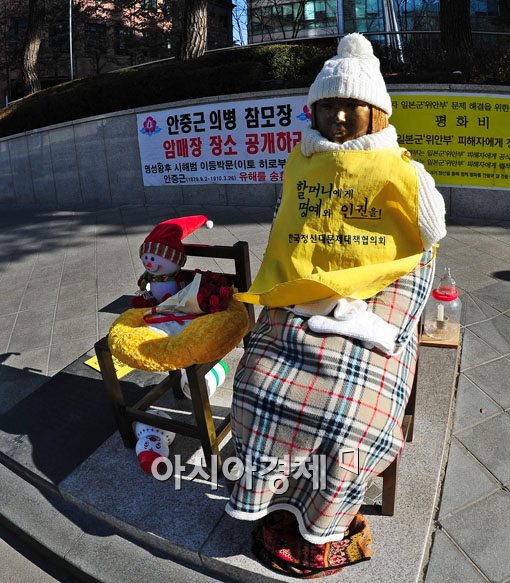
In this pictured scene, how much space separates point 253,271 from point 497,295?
255 cm

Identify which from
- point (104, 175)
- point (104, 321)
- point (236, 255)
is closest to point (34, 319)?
point (104, 321)

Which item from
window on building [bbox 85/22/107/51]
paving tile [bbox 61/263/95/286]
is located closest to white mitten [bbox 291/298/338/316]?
paving tile [bbox 61/263/95/286]

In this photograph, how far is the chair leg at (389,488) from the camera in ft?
8.00

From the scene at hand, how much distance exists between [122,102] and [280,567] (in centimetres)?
951

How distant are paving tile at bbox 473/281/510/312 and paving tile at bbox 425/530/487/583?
2665 mm

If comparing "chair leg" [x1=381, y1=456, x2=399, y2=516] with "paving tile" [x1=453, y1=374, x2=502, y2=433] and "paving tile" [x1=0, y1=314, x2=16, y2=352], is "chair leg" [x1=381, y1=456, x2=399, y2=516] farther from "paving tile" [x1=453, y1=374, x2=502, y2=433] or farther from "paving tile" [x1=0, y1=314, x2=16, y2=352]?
"paving tile" [x1=0, y1=314, x2=16, y2=352]

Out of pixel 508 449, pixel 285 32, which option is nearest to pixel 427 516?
pixel 508 449

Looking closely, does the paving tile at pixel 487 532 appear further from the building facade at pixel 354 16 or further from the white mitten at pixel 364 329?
the building facade at pixel 354 16

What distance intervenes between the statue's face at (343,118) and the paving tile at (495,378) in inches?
80.7

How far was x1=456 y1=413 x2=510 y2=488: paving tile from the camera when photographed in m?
2.90

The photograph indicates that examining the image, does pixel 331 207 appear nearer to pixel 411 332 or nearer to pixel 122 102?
pixel 411 332

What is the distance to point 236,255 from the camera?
322cm

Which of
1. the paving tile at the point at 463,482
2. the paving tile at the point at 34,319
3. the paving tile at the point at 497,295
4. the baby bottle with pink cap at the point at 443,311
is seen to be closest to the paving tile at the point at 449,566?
the paving tile at the point at 463,482

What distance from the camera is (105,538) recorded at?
2805 mm
